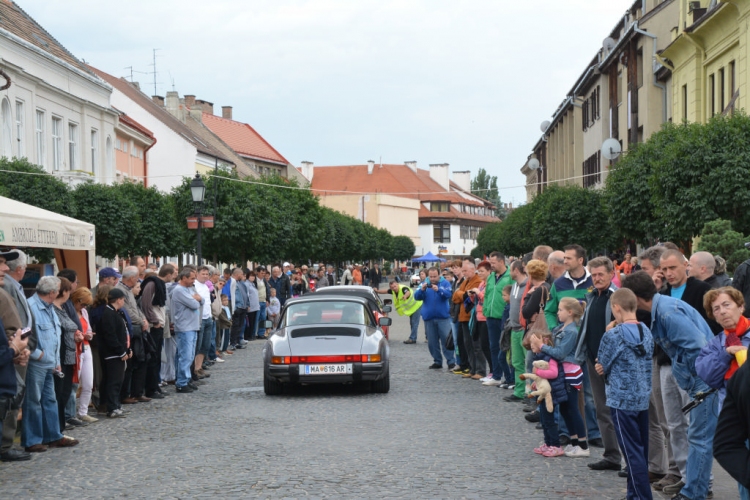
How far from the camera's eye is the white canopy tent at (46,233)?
41.9 ft

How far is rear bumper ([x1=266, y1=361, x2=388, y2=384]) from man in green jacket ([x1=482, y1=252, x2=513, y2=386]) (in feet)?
6.69

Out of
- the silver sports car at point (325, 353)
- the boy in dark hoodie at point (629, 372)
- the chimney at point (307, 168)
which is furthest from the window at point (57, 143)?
the chimney at point (307, 168)

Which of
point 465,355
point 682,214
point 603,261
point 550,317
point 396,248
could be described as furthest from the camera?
point 396,248

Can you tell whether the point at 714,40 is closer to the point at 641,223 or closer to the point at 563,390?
the point at 641,223

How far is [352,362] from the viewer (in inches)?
563

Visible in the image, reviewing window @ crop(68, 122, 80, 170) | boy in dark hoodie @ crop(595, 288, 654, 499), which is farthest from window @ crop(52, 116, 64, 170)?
boy in dark hoodie @ crop(595, 288, 654, 499)

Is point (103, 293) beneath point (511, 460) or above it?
above

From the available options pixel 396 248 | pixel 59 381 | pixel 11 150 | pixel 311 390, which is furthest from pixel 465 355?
pixel 396 248

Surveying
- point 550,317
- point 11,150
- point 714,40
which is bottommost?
point 550,317

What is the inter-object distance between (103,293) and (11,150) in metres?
22.6

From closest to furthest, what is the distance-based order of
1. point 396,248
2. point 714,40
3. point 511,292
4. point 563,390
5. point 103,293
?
point 563,390 → point 103,293 → point 511,292 → point 714,40 → point 396,248

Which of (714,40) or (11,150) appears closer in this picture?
(714,40)

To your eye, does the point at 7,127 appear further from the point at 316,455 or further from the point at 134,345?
the point at 316,455

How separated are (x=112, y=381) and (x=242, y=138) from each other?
85782 mm
